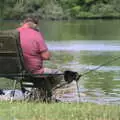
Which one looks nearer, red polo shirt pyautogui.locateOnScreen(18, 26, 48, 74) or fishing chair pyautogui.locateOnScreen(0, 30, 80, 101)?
fishing chair pyautogui.locateOnScreen(0, 30, 80, 101)

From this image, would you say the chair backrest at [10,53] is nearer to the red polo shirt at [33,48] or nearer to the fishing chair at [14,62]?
the fishing chair at [14,62]

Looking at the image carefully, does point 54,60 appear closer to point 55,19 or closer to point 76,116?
point 76,116

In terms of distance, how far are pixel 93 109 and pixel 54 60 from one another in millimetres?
13295

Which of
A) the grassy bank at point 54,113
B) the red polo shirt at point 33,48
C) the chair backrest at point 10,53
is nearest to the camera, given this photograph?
the grassy bank at point 54,113

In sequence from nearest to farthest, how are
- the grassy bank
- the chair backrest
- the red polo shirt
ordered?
the grassy bank
the chair backrest
the red polo shirt

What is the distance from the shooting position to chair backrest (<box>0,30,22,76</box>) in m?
7.75

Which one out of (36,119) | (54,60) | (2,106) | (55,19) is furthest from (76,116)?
(55,19)

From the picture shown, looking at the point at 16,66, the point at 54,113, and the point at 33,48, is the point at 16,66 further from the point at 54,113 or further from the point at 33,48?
the point at 54,113

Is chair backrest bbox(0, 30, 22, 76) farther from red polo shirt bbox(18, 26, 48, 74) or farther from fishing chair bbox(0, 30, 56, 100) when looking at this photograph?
red polo shirt bbox(18, 26, 48, 74)

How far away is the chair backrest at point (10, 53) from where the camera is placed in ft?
25.4

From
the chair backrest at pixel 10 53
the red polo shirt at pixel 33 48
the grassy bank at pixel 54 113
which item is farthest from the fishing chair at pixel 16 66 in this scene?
the grassy bank at pixel 54 113

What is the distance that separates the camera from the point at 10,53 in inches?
307

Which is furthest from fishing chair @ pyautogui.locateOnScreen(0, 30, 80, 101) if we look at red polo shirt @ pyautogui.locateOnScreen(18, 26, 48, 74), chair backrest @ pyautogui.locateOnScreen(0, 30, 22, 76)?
red polo shirt @ pyautogui.locateOnScreen(18, 26, 48, 74)

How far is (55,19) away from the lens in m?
84.8
